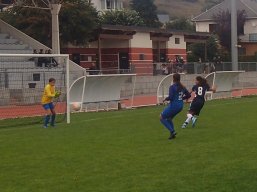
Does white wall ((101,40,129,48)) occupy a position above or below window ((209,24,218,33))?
below

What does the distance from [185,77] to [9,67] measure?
16.7 metres

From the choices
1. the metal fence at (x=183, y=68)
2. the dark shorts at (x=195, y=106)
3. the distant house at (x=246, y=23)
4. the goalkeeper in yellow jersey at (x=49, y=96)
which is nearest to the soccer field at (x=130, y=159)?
the dark shorts at (x=195, y=106)

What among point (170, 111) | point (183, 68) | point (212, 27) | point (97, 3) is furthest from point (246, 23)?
point (170, 111)

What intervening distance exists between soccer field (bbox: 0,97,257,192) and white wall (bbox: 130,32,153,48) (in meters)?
41.3

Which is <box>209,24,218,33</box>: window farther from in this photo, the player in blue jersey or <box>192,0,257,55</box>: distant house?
the player in blue jersey

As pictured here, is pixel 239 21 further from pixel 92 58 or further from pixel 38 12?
pixel 38 12

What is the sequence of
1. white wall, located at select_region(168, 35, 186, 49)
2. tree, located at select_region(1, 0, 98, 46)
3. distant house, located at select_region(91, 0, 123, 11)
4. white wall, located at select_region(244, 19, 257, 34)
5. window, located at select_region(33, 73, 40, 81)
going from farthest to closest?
white wall, located at select_region(244, 19, 257, 34), distant house, located at select_region(91, 0, 123, 11), white wall, located at select_region(168, 35, 186, 49), tree, located at select_region(1, 0, 98, 46), window, located at select_region(33, 73, 40, 81)

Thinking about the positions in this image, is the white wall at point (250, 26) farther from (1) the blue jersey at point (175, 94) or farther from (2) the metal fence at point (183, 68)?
(1) the blue jersey at point (175, 94)

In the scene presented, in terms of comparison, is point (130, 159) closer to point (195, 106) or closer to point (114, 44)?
point (195, 106)

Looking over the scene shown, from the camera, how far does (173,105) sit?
15016mm

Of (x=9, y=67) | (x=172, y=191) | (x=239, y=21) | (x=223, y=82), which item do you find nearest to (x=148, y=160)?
(x=172, y=191)

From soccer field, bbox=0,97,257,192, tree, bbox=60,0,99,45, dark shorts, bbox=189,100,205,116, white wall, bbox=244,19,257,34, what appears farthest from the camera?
white wall, bbox=244,19,257,34

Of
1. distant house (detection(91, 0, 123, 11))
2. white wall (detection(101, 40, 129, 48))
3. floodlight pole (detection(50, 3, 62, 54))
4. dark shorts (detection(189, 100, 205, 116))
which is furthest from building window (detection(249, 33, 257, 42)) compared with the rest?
dark shorts (detection(189, 100, 205, 116))

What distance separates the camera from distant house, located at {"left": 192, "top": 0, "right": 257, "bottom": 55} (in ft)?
301
